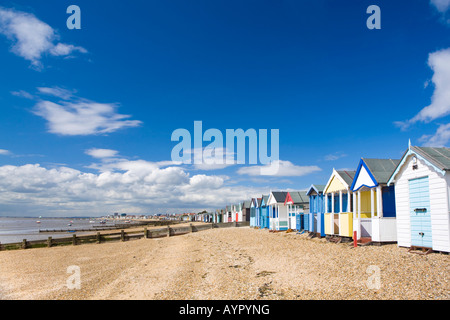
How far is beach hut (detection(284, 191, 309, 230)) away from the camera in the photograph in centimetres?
2894

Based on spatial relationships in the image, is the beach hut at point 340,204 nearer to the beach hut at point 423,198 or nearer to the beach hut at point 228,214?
the beach hut at point 423,198

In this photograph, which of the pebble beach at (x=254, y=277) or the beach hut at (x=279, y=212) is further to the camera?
the beach hut at (x=279, y=212)

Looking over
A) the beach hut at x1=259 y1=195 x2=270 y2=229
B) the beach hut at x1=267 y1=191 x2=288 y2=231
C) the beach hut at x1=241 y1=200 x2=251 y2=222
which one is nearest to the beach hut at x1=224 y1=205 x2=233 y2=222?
the beach hut at x1=241 y1=200 x2=251 y2=222

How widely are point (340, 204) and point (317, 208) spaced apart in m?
5.12

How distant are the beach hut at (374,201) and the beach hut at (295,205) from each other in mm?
11170

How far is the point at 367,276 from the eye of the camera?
372 inches

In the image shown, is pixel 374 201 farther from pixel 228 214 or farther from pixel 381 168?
pixel 228 214

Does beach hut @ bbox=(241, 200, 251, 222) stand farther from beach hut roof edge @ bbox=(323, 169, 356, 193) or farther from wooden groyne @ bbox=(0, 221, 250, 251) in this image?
beach hut roof edge @ bbox=(323, 169, 356, 193)

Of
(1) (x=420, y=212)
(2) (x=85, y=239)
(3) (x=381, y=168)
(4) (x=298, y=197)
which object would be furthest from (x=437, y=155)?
(2) (x=85, y=239)

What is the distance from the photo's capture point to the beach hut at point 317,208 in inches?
840

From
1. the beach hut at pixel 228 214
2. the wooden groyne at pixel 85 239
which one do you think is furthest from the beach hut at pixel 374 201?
the beach hut at pixel 228 214

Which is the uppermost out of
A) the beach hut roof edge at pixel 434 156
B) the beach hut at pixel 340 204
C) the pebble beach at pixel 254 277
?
the beach hut roof edge at pixel 434 156
